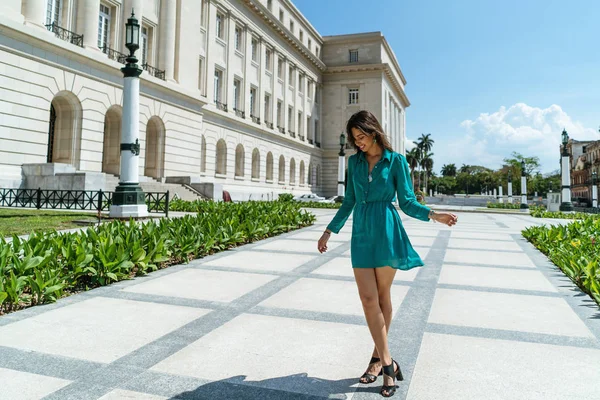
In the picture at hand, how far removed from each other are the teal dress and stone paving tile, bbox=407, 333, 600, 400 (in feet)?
2.57

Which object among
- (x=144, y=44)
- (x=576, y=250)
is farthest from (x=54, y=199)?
(x=576, y=250)

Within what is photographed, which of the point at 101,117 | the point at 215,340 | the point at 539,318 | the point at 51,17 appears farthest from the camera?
the point at 101,117

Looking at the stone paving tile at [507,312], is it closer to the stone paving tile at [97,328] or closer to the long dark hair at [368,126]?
the long dark hair at [368,126]

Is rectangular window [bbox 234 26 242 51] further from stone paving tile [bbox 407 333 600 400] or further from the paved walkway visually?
stone paving tile [bbox 407 333 600 400]

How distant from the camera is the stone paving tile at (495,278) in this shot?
559 cm

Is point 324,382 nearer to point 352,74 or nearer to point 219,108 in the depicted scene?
point 219,108

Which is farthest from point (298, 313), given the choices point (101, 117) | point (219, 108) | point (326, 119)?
point (326, 119)

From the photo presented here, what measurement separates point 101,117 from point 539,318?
21.3 m

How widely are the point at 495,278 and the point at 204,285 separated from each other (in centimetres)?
423

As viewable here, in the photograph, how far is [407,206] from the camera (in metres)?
2.88

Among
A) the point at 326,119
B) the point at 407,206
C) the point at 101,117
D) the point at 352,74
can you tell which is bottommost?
the point at 407,206

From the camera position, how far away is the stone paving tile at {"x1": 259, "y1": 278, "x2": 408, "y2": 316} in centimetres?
437

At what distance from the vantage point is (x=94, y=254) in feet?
17.8

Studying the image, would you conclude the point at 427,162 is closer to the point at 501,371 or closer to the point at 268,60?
the point at 268,60
